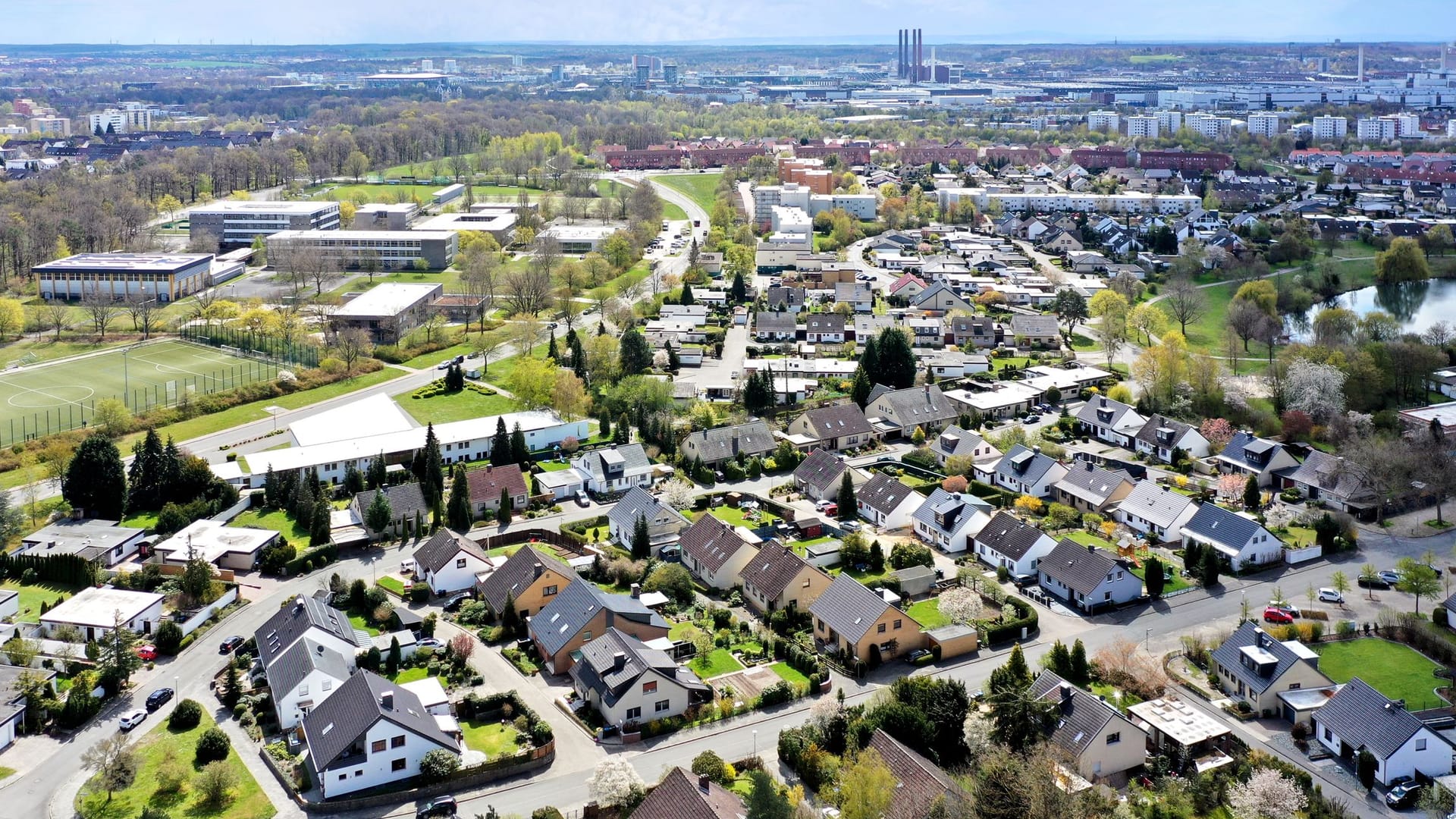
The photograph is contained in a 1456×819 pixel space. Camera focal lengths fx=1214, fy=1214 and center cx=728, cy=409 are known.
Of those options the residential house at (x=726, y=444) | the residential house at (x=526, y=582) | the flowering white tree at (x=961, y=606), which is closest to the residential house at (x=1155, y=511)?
the flowering white tree at (x=961, y=606)

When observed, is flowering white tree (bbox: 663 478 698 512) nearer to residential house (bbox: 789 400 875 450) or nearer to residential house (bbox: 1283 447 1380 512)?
residential house (bbox: 789 400 875 450)

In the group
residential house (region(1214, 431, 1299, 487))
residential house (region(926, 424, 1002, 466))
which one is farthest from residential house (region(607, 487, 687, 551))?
residential house (region(1214, 431, 1299, 487))

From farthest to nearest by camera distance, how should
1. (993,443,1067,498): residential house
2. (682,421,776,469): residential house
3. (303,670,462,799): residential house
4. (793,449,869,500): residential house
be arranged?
(682,421,776,469): residential house
(993,443,1067,498): residential house
(793,449,869,500): residential house
(303,670,462,799): residential house

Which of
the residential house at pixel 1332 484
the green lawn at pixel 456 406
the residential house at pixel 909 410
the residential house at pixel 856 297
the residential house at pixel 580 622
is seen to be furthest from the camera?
the residential house at pixel 856 297

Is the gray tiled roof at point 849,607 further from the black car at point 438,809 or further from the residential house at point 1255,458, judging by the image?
the residential house at point 1255,458

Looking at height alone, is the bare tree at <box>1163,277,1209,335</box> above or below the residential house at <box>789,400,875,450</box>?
above

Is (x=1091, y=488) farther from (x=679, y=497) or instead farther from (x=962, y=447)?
(x=679, y=497)

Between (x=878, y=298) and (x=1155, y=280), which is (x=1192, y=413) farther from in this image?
(x=1155, y=280)

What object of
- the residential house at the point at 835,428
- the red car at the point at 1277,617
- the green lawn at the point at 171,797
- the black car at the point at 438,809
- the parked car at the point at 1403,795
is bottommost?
the parked car at the point at 1403,795
